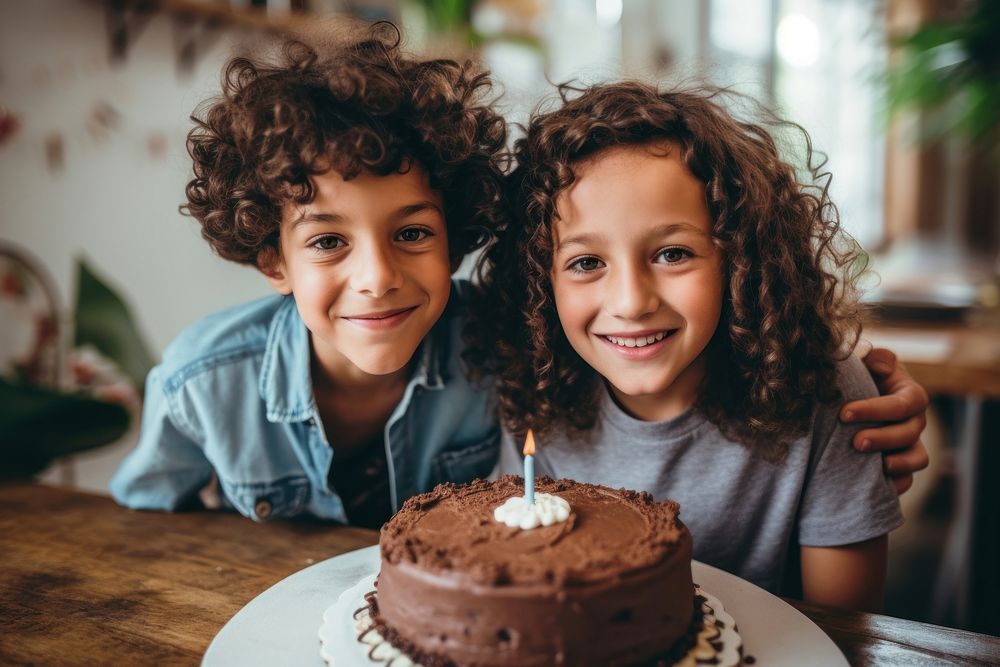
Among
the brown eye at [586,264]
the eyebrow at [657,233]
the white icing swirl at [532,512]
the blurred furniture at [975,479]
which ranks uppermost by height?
the eyebrow at [657,233]

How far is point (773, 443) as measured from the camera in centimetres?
118

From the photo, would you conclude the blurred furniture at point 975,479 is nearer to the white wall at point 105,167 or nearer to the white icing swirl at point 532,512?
the white icing swirl at point 532,512

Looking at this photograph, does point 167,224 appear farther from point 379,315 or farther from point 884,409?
point 884,409

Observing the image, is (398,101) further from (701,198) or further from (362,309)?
(701,198)

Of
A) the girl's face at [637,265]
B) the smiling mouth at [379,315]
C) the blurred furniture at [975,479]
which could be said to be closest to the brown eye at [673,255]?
the girl's face at [637,265]

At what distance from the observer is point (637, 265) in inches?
41.8

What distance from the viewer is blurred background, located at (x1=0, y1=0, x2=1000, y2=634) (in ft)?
6.51

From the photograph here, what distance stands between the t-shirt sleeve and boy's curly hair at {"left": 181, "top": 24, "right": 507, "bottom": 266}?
606 mm

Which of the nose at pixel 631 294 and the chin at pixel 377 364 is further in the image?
the chin at pixel 377 364

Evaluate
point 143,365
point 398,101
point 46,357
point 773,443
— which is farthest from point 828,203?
point 46,357

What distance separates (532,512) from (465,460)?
549mm

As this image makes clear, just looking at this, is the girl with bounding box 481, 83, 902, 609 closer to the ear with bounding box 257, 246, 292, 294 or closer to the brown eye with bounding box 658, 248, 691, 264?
the brown eye with bounding box 658, 248, 691, 264

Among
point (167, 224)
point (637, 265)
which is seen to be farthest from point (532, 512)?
point (167, 224)

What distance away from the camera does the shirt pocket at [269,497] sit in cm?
132
